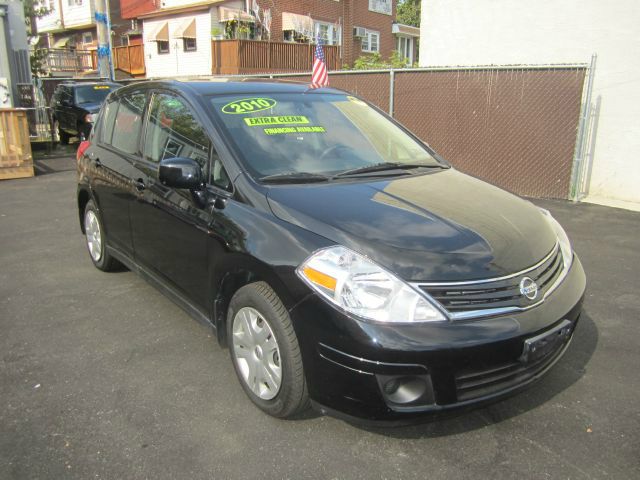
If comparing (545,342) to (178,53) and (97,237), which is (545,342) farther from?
(178,53)

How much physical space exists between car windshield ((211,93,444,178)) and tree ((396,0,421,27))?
53.6 metres

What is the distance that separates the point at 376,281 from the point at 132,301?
280cm

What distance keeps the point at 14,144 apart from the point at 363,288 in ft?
34.8

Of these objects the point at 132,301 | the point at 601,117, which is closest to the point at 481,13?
the point at 601,117

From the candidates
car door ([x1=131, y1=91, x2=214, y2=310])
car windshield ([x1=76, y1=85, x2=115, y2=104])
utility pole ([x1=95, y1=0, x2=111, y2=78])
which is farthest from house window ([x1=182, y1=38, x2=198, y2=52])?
car door ([x1=131, y1=91, x2=214, y2=310])

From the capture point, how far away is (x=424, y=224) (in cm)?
273

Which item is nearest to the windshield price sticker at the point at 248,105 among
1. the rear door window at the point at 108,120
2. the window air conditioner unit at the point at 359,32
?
the rear door window at the point at 108,120

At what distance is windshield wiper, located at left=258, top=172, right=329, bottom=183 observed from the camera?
3090 millimetres

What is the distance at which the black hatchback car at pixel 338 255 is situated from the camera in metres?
2.37

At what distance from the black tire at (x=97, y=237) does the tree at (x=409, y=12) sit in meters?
53.2

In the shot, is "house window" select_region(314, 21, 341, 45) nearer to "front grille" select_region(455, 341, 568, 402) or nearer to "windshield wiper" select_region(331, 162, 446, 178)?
"windshield wiper" select_region(331, 162, 446, 178)

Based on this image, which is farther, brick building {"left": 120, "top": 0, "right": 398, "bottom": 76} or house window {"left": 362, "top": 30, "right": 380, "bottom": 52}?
house window {"left": 362, "top": 30, "right": 380, "bottom": 52}

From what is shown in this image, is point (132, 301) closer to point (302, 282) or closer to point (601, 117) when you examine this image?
point (302, 282)

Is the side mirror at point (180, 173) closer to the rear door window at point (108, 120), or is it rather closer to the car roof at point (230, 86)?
the car roof at point (230, 86)
